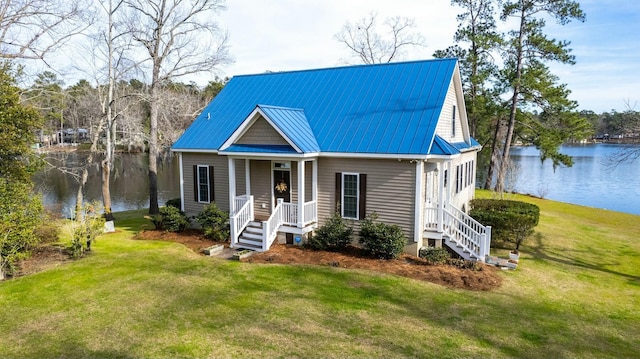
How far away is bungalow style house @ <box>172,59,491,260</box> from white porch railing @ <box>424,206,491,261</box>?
4cm

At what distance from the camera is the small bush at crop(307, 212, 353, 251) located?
14.2 m

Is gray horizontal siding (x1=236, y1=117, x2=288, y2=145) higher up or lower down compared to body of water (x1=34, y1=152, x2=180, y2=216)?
higher up

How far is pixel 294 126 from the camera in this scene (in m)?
15.1

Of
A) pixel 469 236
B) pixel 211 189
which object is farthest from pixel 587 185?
pixel 211 189

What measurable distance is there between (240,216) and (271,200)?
1497 mm

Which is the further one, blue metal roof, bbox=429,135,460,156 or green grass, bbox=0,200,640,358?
blue metal roof, bbox=429,135,460,156

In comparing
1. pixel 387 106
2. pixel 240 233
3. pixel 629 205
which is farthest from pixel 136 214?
pixel 629 205

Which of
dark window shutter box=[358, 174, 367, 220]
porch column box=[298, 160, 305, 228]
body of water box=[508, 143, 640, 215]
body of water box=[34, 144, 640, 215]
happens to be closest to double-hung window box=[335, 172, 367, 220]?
dark window shutter box=[358, 174, 367, 220]

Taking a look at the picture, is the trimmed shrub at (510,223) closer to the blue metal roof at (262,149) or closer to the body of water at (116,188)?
the blue metal roof at (262,149)

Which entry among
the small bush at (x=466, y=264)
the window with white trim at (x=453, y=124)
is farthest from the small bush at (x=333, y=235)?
the window with white trim at (x=453, y=124)

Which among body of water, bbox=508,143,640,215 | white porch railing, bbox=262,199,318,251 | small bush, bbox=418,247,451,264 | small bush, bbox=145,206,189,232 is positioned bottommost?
body of water, bbox=508,143,640,215

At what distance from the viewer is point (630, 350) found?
27.5ft

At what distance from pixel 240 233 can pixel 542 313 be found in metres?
9.99

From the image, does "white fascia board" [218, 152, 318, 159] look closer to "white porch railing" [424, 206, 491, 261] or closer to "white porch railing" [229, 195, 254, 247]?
"white porch railing" [229, 195, 254, 247]
